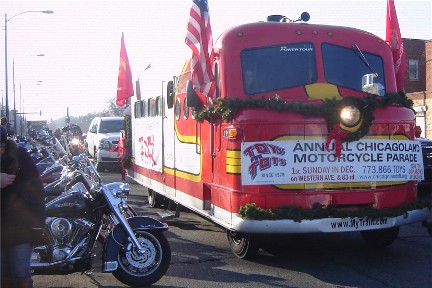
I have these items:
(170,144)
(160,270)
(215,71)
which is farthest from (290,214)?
(170,144)

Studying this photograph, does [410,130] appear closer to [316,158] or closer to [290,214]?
[316,158]

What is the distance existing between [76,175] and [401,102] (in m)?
3.92

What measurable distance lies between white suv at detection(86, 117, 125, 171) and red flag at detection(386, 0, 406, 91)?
39.4ft

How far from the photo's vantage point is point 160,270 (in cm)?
582

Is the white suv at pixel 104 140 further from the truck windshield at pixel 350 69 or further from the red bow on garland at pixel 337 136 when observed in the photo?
the red bow on garland at pixel 337 136

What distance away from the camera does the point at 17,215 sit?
423 centimetres

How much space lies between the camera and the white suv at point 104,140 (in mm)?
19938

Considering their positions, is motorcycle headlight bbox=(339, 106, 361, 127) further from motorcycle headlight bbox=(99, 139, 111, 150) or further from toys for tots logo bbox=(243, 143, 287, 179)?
motorcycle headlight bbox=(99, 139, 111, 150)

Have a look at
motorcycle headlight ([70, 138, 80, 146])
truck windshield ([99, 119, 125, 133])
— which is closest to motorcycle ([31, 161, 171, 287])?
motorcycle headlight ([70, 138, 80, 146])

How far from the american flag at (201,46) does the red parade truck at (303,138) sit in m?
0.11

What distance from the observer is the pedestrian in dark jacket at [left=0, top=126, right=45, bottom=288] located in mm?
4230

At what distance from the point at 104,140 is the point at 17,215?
1592cm

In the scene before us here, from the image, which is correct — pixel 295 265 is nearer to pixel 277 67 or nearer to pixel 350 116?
pixel 350 116

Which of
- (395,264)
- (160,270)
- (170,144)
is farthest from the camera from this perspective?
(170,144)
